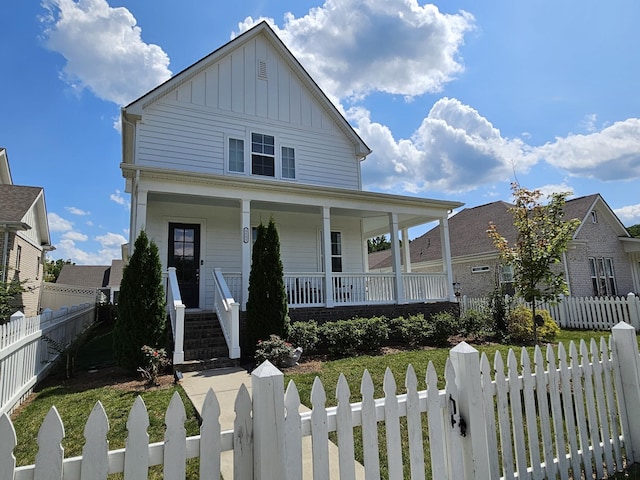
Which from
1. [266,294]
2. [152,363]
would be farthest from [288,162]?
[152,363]

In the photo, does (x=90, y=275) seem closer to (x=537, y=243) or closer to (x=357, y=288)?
(x=357, y=288)

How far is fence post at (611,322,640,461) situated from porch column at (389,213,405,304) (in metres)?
7.24

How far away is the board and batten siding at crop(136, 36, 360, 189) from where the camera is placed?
11047 mm

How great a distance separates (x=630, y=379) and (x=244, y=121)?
1167 cm

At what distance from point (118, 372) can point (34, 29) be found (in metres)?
9.71

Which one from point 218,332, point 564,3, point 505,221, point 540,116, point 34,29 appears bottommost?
point 218,332

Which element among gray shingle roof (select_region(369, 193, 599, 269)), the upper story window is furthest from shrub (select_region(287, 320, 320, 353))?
gray shingle roof (select_region(369, 193, 599, 269))

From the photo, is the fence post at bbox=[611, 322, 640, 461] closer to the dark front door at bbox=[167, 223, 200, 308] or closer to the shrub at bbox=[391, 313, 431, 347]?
the shrub at bbox=[391, 313, 431, 347]

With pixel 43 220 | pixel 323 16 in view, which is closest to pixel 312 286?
pixel 323 16

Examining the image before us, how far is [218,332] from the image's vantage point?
27.1 ft

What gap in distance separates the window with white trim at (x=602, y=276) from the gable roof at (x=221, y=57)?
505 inches

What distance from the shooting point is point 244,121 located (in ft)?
39.8

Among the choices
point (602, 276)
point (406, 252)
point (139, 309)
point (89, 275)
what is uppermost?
point (89, 275)

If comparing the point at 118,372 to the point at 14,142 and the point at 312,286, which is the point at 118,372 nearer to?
the point at 312,286
